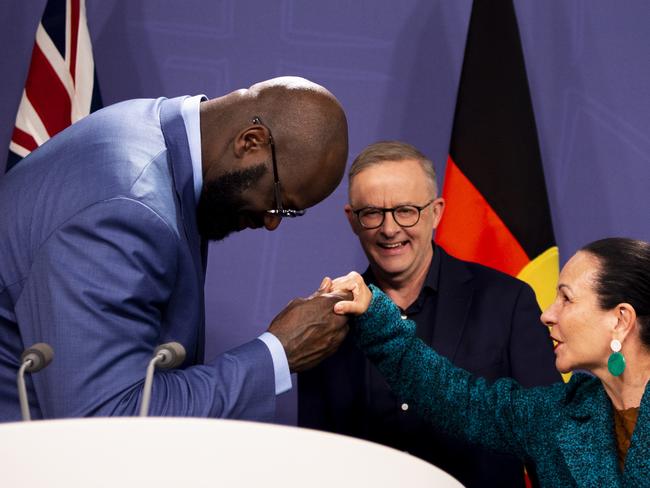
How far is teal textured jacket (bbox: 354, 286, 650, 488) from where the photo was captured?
207cm

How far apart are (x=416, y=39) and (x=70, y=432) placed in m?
3.09

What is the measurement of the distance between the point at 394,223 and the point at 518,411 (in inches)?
27.5

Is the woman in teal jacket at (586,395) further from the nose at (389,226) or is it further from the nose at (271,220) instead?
the nose at (389,226)

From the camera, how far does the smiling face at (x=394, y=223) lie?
2.75 meters

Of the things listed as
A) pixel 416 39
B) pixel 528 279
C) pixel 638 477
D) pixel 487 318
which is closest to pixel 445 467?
pixel 487 318

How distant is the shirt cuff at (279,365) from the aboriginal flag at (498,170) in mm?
1632

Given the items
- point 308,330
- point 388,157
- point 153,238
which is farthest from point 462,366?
point 153,238

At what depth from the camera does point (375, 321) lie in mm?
2373

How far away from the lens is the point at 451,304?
2.75 meters

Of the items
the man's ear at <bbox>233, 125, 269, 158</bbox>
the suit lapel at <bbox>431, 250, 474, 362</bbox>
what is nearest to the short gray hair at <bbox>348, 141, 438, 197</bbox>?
the suit lapel at <bbox>431, 250, 474, 362</bbox>

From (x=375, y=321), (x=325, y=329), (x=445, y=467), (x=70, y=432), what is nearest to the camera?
(x=70, y=432)

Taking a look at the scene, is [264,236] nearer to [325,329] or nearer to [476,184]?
[476,184]

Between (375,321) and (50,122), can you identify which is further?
(50,122)

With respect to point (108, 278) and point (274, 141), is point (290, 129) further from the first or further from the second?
point (108, 278)
